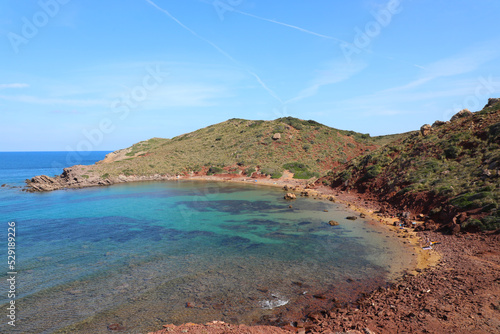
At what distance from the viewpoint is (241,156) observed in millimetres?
70312

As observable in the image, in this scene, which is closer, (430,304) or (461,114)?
(430,304)

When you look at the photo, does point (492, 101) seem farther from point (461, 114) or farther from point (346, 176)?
point (346, 176)

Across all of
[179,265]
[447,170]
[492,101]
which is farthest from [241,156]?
[179,265]

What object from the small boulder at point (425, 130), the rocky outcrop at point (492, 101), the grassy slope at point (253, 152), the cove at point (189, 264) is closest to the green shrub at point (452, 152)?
the small boulder at point (425, 130)

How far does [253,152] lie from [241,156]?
11.5ft

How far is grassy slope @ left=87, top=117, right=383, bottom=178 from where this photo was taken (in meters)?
65.3

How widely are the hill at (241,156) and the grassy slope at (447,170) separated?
19873 mm

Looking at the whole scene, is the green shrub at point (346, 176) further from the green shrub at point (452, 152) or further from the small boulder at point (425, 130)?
the green shrub at point (452, 152)

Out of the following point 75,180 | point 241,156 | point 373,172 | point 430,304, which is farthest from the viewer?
point 241,156

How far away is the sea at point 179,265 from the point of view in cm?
1160

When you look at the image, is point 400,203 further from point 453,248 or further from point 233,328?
point 233,328

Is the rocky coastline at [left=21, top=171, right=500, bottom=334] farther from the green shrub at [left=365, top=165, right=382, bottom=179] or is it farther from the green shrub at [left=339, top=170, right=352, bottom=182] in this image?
the green shrub at [left=339, top=170, right=352, bottom=182]

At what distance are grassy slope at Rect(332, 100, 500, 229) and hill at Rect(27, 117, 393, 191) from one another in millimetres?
19873

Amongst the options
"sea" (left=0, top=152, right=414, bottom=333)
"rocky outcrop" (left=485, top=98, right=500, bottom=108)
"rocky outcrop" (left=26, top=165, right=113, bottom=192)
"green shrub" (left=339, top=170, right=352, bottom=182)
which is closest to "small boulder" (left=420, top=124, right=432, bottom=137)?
"rocky outcrop" (left=485, top=98, right=500, bottom=108)
